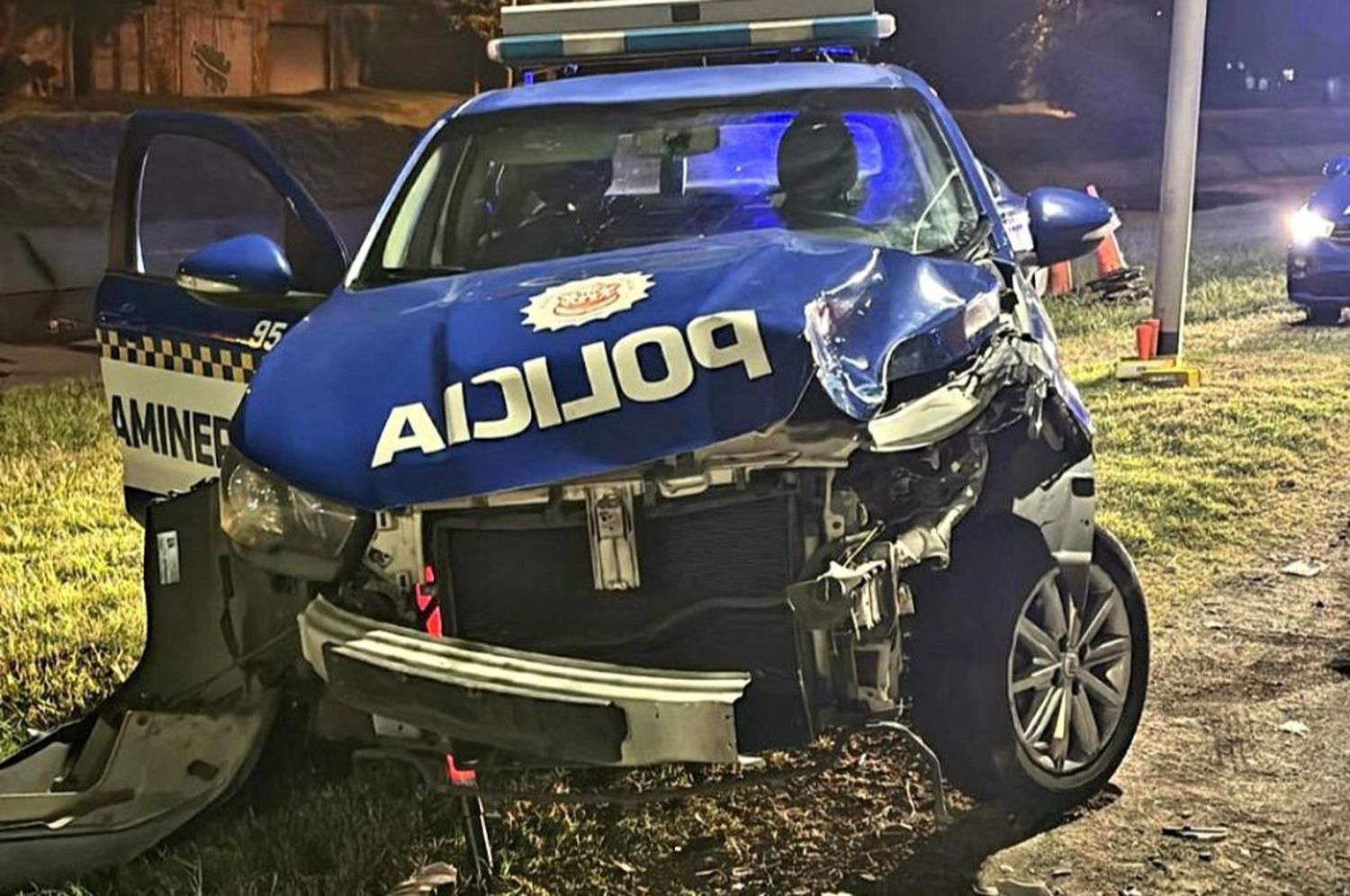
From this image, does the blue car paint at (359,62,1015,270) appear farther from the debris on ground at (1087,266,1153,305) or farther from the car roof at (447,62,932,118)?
the debris on ground at (1087,266,1153,305)

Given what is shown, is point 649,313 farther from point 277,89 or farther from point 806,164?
point 277,89

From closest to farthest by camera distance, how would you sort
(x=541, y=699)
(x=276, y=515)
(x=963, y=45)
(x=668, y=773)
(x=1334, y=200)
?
(x=541, y=699) < (x=276, y=515) < (x=668, y=773) < (x=963, y=45) < (x=1334, y=200)

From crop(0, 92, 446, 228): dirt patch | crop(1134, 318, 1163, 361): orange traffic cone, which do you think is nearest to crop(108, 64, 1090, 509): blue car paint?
crop(0, 92, 446, 228): dirt patch

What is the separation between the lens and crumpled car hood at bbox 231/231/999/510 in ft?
7.08

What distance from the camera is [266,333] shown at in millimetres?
3225

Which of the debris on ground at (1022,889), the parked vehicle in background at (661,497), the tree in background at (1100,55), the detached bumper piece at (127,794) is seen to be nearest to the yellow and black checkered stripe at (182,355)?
the parked vehicle in background at (661,497)

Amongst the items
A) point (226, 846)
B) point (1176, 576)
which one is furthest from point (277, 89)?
point (1176, 576)

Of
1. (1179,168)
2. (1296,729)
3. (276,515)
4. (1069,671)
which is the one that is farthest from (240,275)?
(1179,168)

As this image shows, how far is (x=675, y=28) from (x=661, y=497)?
160 centimetres

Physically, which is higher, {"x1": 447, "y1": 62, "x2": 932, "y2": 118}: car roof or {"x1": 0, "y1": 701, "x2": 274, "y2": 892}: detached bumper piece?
{"x1": 447, "y1": 62, "x2": 932, "y2": 118}: car roof

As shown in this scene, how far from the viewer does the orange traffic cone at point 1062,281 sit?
6469 mm

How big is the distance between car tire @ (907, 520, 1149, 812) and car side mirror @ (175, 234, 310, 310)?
4.71ft

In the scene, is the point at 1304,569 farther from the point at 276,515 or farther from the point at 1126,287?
the point at 276,515

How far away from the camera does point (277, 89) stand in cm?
436
